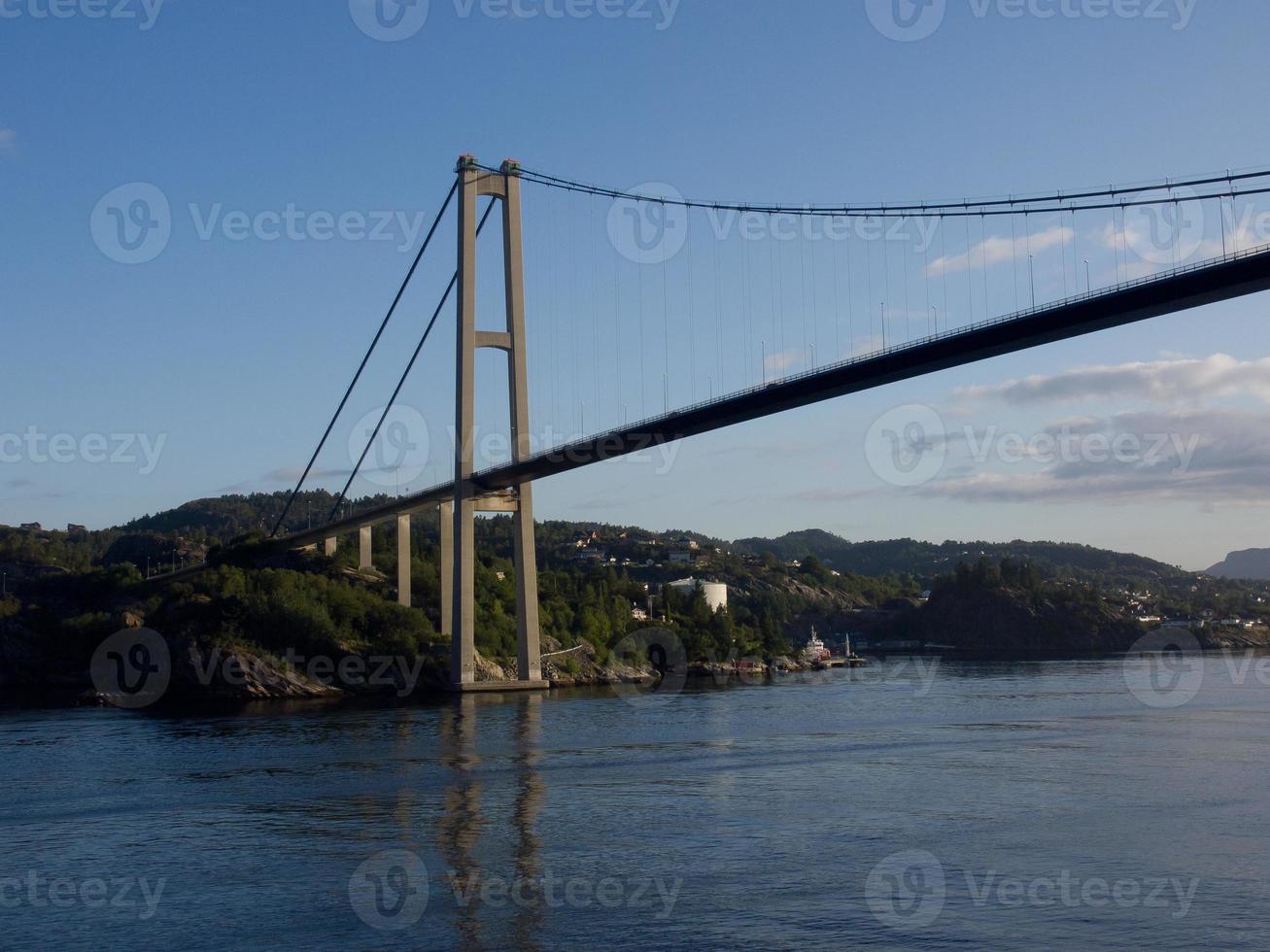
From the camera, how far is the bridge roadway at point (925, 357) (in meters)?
17.7

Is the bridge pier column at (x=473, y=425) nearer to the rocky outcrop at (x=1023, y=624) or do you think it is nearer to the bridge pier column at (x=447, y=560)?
the bridge pier column at (x=447, y=560)

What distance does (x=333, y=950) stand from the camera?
9.68 meters

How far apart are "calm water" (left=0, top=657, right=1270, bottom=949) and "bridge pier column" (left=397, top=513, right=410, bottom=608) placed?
17.6m

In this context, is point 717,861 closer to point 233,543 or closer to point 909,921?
point 909,921

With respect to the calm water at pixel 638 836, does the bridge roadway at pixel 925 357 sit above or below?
above

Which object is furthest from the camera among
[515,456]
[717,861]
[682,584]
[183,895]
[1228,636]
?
[1228,636]

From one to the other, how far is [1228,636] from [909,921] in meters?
83.3

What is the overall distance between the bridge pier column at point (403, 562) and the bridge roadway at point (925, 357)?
30.3 feet

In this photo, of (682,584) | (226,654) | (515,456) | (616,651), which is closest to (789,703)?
(515,456)

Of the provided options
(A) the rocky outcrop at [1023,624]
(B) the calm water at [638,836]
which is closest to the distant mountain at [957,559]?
(A) the rocky outcrop at [1023,624]

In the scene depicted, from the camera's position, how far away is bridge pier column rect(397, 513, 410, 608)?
43.3 meters

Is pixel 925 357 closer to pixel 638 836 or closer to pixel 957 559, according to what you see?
pixel 638 836
